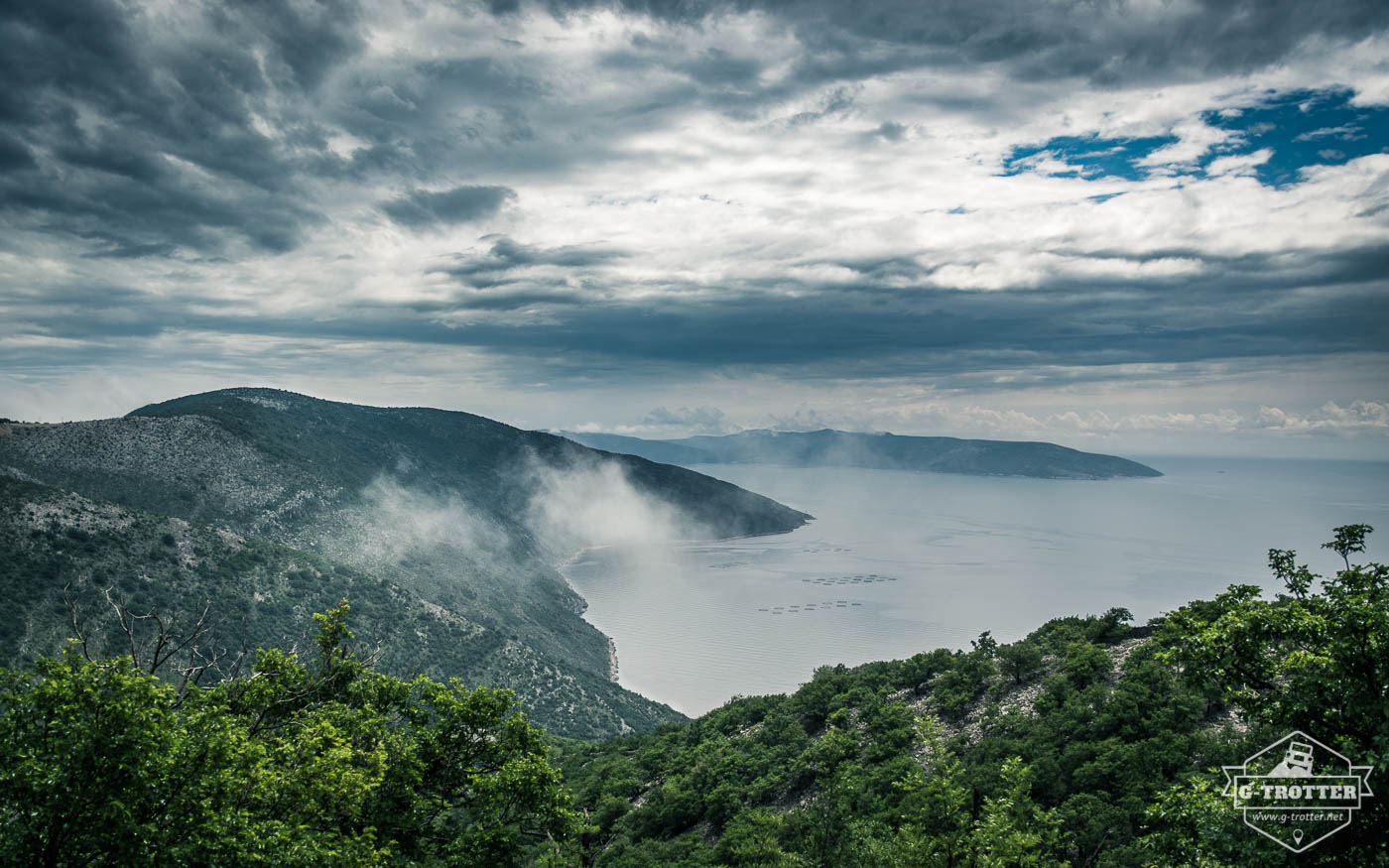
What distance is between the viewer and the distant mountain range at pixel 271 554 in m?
56.5

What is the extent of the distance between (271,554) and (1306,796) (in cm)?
8606

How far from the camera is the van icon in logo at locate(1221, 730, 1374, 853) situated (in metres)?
9.38

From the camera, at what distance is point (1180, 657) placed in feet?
36.7

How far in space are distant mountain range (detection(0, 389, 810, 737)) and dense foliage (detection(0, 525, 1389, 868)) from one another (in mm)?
9930

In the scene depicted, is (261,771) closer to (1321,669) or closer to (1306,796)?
(1306,796)

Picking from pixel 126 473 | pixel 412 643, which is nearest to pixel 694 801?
pixel 412 643

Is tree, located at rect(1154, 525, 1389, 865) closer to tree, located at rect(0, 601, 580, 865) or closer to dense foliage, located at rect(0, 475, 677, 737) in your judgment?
tree, located at rect(0, 601, 580, 865)

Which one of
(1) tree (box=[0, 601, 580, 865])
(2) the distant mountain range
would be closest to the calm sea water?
(2) the distant mountain range

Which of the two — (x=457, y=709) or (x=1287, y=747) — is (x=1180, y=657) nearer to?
(x=1287, y=747)

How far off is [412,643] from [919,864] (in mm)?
72793

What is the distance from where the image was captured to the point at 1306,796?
9.55 meters

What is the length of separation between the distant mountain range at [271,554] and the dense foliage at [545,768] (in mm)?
9930

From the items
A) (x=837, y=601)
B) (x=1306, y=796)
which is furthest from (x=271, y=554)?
(x=837, y=601)

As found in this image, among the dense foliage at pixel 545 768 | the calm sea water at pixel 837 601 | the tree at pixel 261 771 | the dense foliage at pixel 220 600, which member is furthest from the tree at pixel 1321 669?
the calm sea water at pixel 837 601
